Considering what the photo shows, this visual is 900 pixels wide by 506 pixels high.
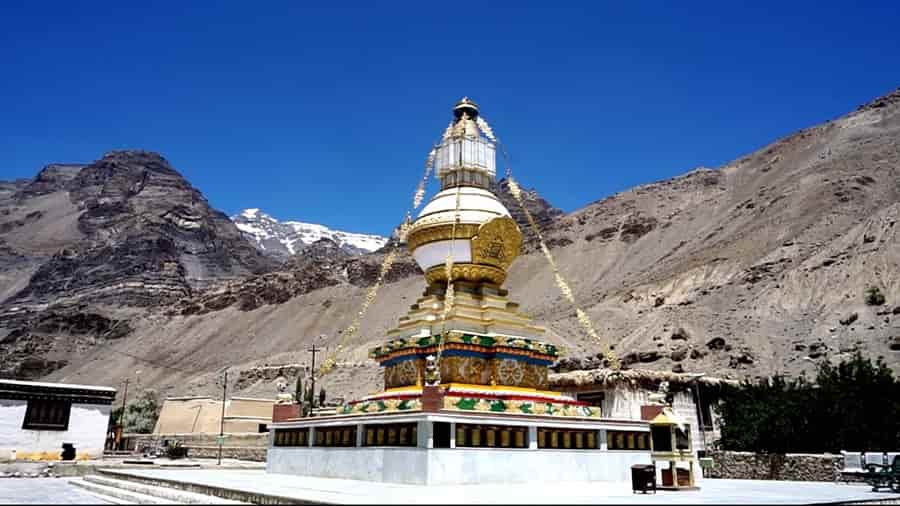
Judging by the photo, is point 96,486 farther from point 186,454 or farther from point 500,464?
point 186,454

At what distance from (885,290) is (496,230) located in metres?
44.8

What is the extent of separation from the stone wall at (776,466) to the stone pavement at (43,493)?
18111mm

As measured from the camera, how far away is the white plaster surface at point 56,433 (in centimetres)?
2905

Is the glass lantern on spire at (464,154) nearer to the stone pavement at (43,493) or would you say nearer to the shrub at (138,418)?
the stone pavement at (43,493)

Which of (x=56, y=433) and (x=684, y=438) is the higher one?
(x=56, y=433)

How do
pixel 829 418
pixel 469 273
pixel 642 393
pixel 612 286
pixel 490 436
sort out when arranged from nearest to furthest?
pixel 490 436 → pixel 469 273 → pixel 829 418 → pixel 642 393 → pixel 612 286

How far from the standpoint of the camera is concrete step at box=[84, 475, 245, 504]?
12.3 meters

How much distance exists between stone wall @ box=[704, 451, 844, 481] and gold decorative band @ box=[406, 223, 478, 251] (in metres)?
11.6

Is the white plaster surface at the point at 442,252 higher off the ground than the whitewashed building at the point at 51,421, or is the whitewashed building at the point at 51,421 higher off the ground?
the white plaster surface at the point at 442,252

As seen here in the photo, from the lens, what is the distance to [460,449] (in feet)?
46.8

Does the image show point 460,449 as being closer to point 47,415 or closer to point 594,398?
point 594,398

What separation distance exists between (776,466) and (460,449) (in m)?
12.4

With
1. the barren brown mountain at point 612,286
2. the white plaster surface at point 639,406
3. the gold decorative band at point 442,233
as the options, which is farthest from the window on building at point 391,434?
the barren brown mountain at point 612,286

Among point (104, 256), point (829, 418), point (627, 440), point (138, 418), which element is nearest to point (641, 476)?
point (627, 440)
